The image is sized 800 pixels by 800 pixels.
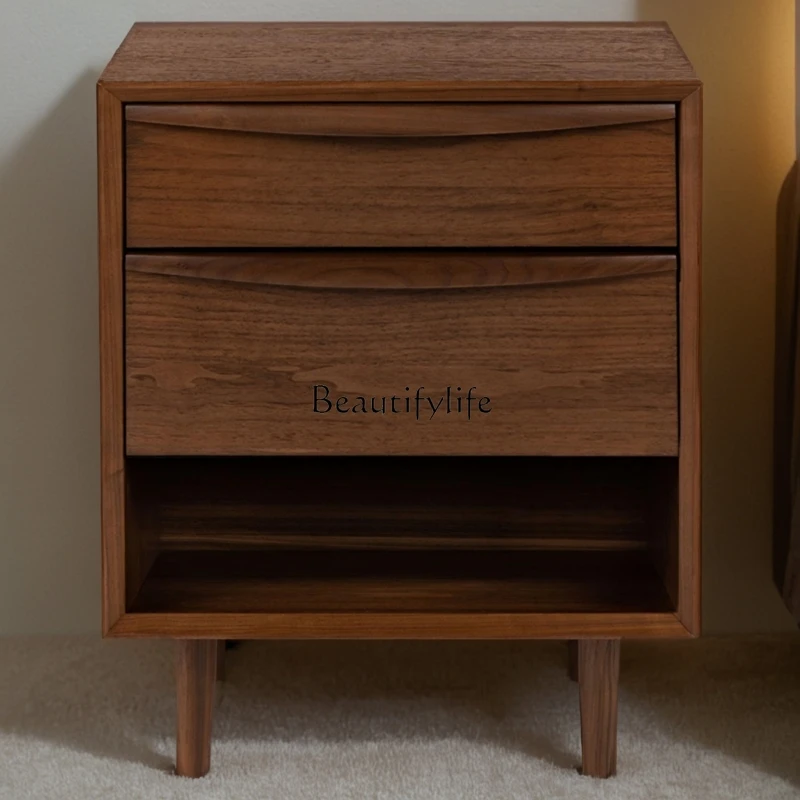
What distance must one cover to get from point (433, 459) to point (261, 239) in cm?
38

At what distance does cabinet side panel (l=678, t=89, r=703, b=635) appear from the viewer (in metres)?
0.76

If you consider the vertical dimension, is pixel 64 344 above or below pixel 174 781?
above

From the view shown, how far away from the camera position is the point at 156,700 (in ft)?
3.33

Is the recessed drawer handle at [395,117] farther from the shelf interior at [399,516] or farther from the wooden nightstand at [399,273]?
the shelf interior at [399,516]

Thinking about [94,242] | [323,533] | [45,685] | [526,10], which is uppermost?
[526,10]

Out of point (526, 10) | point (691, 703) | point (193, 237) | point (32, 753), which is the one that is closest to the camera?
point (193, 237)

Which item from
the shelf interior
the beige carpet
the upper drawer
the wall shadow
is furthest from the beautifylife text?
the wall shadow

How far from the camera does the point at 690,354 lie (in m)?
0.78

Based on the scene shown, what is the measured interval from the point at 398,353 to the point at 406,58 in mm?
255

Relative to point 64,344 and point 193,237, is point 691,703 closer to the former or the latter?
point 193,237

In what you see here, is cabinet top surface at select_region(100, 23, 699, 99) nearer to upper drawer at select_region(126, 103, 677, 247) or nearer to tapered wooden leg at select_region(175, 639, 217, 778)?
upper drawer at select_region(126, 103, 677, 247)

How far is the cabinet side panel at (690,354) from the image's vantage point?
764mm

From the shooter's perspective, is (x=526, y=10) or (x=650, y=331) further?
(x=526, y=10)

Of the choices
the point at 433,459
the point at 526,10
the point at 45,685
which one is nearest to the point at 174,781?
the point at 45,685
